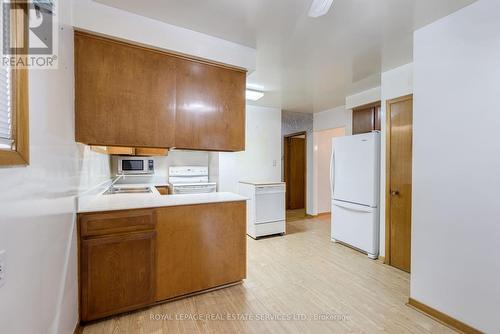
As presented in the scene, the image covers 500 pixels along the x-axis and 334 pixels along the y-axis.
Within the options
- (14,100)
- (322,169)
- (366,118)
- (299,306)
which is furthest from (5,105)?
(322,169)

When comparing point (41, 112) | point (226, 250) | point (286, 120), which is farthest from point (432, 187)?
point (286, 120)

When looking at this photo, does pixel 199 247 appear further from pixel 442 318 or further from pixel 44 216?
pixel 442 318

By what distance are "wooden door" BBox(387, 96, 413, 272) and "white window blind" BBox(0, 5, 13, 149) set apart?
10.8 ft

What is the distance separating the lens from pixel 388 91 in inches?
116

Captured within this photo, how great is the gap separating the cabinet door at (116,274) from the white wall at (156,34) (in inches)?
64.5

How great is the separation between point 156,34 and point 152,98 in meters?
0.54

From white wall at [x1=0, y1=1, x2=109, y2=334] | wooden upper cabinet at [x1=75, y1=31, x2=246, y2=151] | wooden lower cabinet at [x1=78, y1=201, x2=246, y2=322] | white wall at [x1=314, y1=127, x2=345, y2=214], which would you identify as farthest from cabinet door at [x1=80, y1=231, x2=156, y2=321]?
white wall at [x1=314, y1=127, x2=345, y2=214]

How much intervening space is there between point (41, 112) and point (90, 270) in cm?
129

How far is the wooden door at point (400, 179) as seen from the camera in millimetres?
2703

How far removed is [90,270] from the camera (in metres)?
1.77

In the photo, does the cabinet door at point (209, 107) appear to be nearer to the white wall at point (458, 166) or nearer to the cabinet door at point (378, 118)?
the white wall at point (458, 166)

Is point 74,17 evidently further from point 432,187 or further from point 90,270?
point 432,187

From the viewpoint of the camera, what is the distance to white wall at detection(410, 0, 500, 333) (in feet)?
5.17

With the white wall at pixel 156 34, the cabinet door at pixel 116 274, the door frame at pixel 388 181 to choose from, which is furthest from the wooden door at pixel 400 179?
the cabinet door at pixel 116 274
